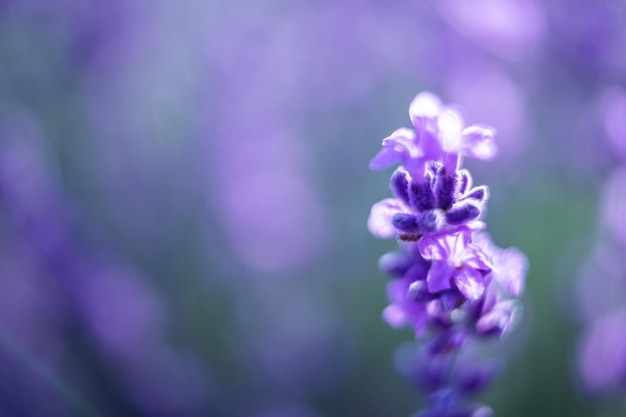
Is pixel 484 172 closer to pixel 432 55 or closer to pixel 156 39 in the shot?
pixel 432 55

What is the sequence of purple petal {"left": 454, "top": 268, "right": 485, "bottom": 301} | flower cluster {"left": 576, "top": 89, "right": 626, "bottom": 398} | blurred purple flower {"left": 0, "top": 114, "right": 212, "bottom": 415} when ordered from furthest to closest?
blurred purple flower {"left": 0, "top": 114, "right": 212, "bottom": 415}, flower cluster {"left": 576, "top": 89, "right": 626, "bottom": 398}, purple petal {"left": 454, "top": 268, "right": 485, "bottom": 301}

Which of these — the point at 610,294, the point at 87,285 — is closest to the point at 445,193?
the point at 610,294

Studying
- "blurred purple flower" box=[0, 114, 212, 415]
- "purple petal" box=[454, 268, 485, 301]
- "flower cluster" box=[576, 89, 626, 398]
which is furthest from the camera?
"blurred purple flower" box=[0, 114, 212, 415]

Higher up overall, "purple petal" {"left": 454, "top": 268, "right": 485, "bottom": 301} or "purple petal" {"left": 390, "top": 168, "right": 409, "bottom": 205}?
"purple petal" {"left": 390, "top": 168, "right": 409, "bottom": 205}

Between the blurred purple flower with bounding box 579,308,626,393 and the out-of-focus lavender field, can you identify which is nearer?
the blurred purple flower with bounding box 579,308,626,393

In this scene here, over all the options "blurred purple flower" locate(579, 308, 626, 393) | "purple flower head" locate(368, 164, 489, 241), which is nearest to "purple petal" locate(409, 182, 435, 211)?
"purple flower head" locate(368, 164, 489, 241)

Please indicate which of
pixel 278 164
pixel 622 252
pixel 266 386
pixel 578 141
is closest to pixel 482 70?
pixel 578 141

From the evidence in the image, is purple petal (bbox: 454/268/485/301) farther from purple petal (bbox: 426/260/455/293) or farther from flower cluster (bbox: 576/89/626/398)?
flower cluster (bbox: 576/89/626/398)
